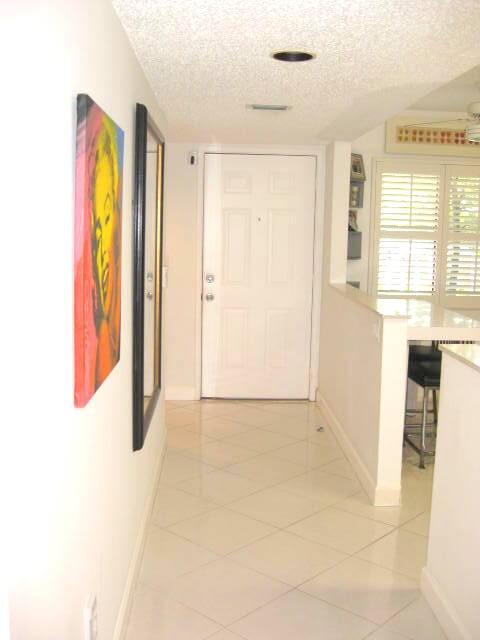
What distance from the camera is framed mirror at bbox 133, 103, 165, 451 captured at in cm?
277

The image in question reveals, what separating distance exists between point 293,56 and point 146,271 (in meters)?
1.25

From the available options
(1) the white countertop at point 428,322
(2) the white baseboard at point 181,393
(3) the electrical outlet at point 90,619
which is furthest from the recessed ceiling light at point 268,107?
(3) the electrical outlet at point 90,619

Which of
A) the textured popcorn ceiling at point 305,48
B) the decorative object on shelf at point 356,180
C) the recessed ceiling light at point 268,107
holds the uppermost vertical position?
the recessed ceiling light at point 268,107

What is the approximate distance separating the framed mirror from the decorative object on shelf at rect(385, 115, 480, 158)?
104 inches

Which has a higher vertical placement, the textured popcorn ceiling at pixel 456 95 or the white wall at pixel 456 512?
the textured popcorn ceiling at pixel 456 95

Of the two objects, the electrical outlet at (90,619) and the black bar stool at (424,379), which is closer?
the electrical outlet at (90,619)

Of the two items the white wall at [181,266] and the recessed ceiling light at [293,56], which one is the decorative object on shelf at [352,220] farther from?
the recessed ceiling light at [293,56]

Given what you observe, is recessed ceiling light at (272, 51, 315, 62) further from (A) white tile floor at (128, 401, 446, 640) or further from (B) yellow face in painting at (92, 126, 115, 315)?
(A) white tile floor at (128, 401, 446, 640)

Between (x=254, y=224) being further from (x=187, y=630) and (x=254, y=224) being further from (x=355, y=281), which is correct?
(x=187, y=630)

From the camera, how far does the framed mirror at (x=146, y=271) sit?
2.77 metres

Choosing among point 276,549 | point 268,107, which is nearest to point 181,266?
point 268,107

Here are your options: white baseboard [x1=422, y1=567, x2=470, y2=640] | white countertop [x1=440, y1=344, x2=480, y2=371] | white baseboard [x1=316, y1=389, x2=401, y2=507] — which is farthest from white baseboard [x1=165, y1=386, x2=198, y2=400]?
white countertop [x1=440, y1=344, x2=480, y2=371]

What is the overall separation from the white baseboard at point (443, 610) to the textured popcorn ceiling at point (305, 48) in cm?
206

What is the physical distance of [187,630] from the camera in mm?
2588
